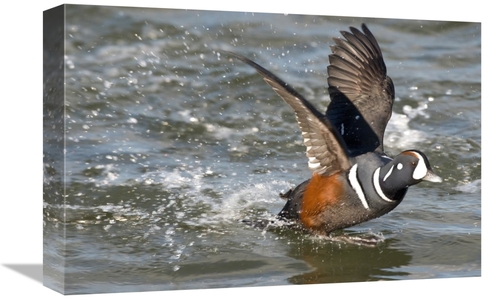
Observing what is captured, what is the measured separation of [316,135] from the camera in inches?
312

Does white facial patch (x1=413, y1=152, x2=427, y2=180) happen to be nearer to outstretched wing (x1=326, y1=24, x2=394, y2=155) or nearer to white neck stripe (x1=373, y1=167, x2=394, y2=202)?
white neck stripe (x1=373, y1=167, x2=394, y2=202)

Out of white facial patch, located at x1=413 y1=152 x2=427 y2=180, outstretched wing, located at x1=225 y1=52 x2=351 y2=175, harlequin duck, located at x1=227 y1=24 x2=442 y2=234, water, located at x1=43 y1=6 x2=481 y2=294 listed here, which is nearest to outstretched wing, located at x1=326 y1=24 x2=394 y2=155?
harlequin duck, located at x1=227 y1=24 x2=442 y2=234

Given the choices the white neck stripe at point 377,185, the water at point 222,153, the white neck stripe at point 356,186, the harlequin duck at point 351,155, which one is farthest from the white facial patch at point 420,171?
the water at point 222,153

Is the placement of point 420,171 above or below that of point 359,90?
below

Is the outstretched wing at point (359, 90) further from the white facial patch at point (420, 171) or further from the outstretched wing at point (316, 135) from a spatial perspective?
the white facial patch at point (420, 171)

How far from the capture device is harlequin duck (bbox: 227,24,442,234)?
8.03 metres

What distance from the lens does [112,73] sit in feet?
25.2

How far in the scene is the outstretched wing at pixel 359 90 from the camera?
27.7 ft

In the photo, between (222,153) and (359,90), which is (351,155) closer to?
(359,90)

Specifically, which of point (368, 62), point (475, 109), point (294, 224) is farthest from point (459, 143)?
point (294, 224)

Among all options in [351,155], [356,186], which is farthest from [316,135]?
[356,186]

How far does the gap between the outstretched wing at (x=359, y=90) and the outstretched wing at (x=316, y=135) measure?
14.4 inches

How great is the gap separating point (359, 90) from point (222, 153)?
1.34 meters

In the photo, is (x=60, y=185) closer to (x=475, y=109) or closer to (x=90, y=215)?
(x=90, y=215)
